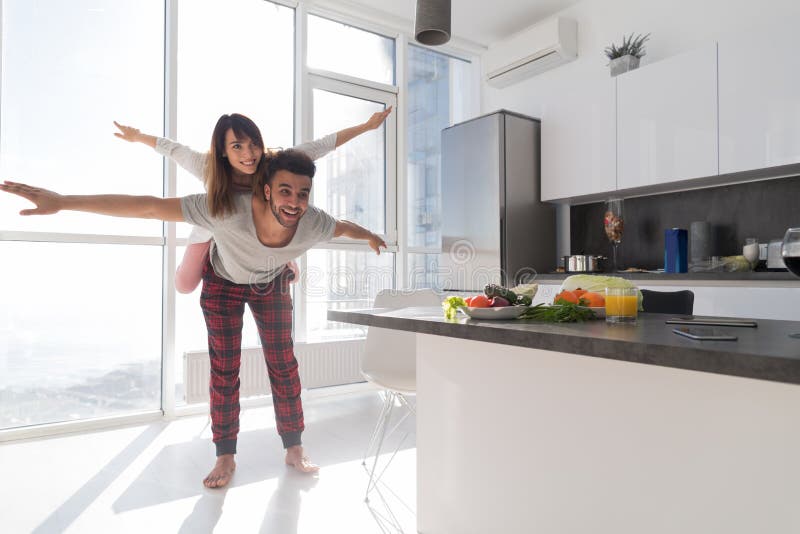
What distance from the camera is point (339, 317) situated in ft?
5.89

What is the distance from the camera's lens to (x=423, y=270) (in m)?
4.80

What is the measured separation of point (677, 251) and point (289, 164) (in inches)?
95.1

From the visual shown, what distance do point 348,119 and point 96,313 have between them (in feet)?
7.67

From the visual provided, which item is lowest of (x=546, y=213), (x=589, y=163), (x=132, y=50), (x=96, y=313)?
(x=96, y=313)

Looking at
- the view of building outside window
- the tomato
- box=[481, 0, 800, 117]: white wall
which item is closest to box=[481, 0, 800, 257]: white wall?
box=[481, 0, 800, 117]: white wall

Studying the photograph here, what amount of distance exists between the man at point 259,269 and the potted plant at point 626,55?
232 cm

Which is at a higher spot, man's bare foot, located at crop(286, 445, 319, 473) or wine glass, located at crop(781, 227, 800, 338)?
wine glass, located at crop(781, 227, 800, 338)

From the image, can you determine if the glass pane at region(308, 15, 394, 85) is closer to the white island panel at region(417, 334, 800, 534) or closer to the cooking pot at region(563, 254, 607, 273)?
the cooking pot at region(563, 254, 607, 273)

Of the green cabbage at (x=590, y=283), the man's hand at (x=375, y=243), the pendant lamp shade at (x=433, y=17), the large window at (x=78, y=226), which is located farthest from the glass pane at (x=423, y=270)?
the green cabbage at (x=590, y=283)

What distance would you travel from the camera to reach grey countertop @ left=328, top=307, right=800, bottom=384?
0.80 metres

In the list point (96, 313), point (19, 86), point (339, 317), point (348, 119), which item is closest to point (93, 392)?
point (96, 313)

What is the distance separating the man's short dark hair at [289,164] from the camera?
7.75 feet

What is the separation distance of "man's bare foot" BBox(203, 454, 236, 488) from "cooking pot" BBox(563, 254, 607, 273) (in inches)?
104

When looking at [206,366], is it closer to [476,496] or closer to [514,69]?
[476,496]
